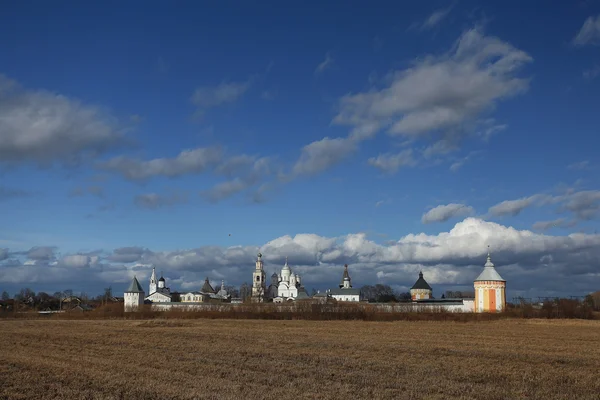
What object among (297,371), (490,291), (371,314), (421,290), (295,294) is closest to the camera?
(297,371)

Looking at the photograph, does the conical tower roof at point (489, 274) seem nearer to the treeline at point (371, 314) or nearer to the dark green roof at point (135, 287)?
the treeline at point (371, 314)

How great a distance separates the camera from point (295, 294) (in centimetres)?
16862

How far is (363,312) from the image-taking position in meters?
89.1

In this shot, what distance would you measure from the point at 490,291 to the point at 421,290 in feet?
152

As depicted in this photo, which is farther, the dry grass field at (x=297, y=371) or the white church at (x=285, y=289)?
the white church at (x=285, y=289)

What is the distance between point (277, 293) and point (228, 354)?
150579 mm

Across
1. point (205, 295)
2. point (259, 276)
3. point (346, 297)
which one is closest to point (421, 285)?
point (346, 297)

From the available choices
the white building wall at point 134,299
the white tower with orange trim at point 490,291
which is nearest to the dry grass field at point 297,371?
the white tower with orange trim at point 490,291

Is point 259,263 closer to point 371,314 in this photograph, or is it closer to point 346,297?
point 346,297

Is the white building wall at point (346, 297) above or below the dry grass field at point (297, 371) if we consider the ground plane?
below

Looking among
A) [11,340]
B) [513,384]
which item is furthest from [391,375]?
[11,340]

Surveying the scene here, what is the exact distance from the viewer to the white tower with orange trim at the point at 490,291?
4075 inches

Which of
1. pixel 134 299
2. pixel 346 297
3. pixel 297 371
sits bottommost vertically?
pixel 346 297

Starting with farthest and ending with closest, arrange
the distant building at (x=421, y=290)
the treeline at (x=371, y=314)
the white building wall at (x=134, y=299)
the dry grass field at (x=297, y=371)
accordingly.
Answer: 1. the distant building at (x=421, y=290)
2. the white building wall at (x=134, y=299)
3. the treeline at (x=371, y=314)
4. the dry grass field at (x=297, y=371)
